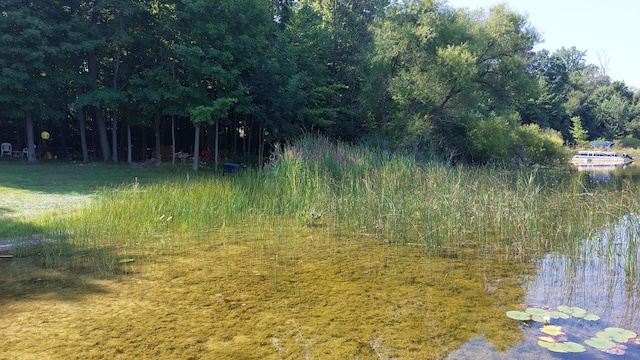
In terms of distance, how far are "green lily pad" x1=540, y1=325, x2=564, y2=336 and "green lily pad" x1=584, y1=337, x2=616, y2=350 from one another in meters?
0.18

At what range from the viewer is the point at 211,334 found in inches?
119

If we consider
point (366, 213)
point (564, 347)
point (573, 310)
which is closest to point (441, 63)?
point (366, 213)

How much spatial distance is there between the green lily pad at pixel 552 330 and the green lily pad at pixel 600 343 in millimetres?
176

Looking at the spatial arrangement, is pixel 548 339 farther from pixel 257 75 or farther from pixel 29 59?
pixel 29 59

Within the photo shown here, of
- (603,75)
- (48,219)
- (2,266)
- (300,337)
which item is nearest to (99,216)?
(48,219)

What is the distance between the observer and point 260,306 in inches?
139

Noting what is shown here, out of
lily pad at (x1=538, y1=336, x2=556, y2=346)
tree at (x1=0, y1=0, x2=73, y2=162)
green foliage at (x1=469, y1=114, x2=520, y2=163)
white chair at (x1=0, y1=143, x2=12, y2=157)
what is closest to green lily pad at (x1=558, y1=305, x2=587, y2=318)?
lily pad at (x1=538, y1=336, x2=556, y2=346)

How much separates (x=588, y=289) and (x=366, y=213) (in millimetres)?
3016

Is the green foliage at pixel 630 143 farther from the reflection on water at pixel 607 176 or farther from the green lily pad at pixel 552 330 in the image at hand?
the green lily pad at pixel 552 330

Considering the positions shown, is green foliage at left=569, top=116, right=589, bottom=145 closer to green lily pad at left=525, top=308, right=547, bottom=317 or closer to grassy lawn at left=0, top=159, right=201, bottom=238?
grassy lawn at left=0, top=159, right=201, bottom=238

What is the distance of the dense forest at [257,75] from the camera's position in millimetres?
13250

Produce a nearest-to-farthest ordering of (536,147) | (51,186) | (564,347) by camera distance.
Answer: (564,347) → (51,186) → (536,147)

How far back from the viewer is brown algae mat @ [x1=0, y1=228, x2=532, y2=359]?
9.41 feet

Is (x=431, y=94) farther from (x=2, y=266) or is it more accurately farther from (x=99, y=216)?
(x=2, y=266)
